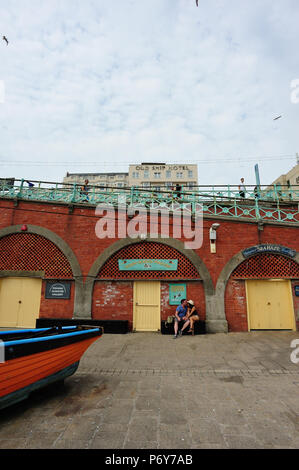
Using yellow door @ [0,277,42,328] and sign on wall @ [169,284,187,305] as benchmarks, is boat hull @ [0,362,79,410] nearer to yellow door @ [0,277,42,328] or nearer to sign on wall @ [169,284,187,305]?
sign on wall @ [169,284,187,305]

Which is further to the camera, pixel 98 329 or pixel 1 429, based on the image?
pixel 98 329

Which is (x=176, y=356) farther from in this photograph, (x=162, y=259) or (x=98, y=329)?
(x=162, y=259)

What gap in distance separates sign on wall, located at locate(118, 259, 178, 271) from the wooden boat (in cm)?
487

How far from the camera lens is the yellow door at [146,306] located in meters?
9.31

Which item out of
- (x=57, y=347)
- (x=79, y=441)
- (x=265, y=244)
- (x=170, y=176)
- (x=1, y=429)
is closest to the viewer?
(x=79, y=441)

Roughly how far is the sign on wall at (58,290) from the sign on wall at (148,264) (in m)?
2.42

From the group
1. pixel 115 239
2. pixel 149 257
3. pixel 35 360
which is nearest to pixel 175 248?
pixel 149 257

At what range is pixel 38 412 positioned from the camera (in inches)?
147

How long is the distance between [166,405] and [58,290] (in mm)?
7163

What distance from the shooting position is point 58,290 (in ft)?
31.9

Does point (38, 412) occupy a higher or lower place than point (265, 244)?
lower

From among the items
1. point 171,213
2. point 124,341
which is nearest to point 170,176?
point 171,213

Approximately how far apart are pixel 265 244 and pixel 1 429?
9.69 metres

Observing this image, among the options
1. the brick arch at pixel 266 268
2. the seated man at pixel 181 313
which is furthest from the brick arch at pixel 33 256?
the brick arch at pixel 266 268
